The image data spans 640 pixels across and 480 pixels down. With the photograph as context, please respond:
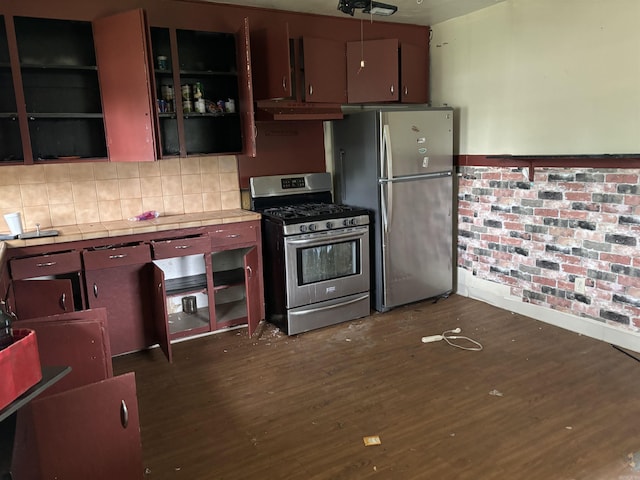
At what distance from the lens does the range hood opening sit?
3.74 m

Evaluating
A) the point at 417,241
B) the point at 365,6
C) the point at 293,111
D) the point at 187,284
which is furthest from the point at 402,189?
the point at 187,284

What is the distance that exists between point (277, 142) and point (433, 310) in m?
1.93

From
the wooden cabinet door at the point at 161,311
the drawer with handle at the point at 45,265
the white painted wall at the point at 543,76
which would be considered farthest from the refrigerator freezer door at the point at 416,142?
the drawer with handle at the point at 45,265

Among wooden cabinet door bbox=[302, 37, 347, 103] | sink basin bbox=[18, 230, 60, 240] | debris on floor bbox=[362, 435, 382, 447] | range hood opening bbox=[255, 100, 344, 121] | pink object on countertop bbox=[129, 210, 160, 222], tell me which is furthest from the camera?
wooden cabinet door bbox=[302, 37, 347, 103]

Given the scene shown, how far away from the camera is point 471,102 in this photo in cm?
416

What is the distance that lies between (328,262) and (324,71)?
1.57 metres

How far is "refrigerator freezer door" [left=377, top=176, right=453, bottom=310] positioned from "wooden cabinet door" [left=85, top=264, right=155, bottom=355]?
186 centimetres

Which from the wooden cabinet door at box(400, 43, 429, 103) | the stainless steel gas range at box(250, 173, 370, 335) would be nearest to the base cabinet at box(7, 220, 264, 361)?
the stainless steel gas range at box(250, 173, 370, 335)

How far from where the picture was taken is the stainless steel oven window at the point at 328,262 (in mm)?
3684

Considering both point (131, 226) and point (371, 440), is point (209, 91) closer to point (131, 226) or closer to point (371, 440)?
point (131, 226)

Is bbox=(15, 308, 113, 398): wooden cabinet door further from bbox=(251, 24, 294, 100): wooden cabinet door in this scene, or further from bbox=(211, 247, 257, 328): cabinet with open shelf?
bbox=(251, 24, 294, 100): wooden cabinet door

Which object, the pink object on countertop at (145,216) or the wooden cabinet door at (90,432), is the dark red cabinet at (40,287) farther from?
the wooden cabinet door at (90,432)

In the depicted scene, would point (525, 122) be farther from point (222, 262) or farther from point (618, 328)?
point (222, 262)

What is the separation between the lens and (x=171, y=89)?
3.65m
